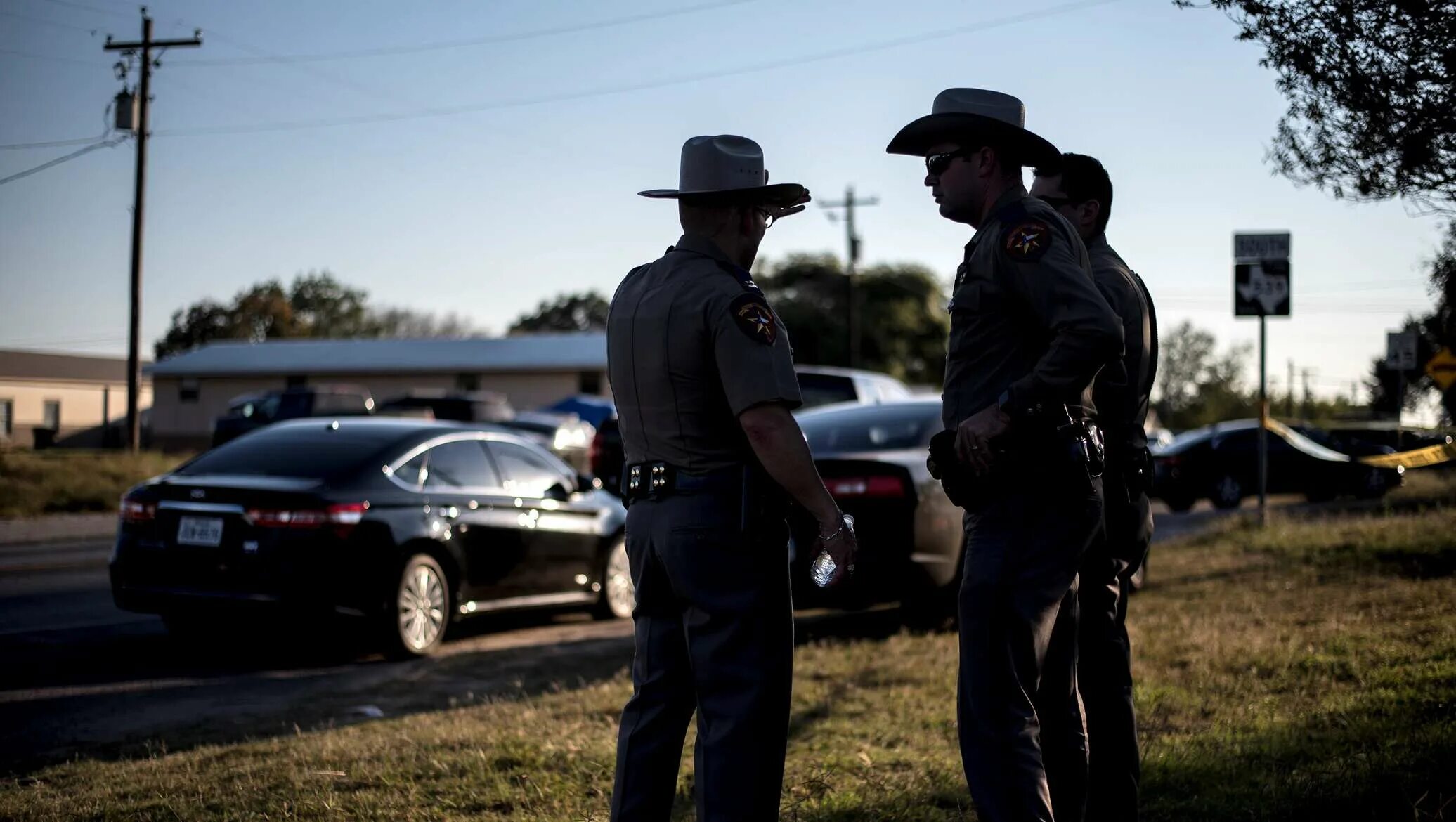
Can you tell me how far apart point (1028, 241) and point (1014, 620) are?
94cm

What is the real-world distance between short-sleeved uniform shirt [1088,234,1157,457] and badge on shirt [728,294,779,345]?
127cm

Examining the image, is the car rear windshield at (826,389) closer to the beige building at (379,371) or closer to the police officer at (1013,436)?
the police officer at (1013,436)

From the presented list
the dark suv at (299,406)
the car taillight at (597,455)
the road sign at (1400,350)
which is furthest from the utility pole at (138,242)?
the road sign at (1400,350)

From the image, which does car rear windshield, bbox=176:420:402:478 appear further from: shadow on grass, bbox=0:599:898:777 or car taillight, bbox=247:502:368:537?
shadow on grass, bbox=0:599:898:777

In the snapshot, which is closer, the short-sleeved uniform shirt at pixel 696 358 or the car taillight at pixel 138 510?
the short-sleeved uniform shirt at pixel 696 358

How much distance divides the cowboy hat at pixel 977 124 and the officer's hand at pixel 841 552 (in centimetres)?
110

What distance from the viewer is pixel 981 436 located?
3551 millimetres

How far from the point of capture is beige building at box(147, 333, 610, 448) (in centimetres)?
5181

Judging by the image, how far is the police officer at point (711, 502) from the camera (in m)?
3.47

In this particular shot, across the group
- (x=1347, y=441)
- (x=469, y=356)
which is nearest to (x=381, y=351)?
(x=469, y=356)

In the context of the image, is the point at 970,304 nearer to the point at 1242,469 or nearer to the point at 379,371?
the point at 1242,469

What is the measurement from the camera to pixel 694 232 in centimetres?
374

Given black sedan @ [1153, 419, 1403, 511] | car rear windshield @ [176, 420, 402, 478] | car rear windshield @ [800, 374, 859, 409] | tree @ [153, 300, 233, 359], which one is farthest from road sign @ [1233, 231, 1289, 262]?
tree @ [153, 300, 233, 359]

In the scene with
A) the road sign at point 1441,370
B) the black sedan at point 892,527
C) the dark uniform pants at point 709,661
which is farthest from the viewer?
the road sign at point 1441,370
